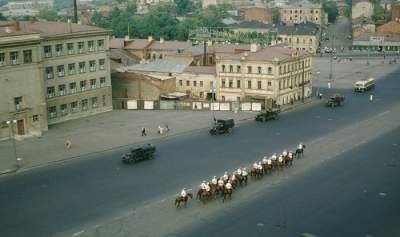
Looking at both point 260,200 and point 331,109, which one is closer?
point 260,200

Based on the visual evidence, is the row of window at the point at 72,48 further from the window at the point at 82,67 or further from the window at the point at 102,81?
the window at the point at 102,81

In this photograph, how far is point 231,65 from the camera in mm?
88250

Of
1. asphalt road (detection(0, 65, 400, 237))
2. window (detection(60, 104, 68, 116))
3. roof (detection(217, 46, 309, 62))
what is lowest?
asphalt road (detection(0, 65, 400, 237))

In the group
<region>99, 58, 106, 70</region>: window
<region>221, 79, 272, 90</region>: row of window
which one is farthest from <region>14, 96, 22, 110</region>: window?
<region>221, 79, 272, 90</region>: row of window

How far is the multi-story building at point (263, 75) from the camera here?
85.3 m

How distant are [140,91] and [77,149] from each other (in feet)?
105

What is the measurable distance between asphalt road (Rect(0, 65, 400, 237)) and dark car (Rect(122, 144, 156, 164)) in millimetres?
729

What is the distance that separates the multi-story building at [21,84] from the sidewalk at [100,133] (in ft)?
6.43

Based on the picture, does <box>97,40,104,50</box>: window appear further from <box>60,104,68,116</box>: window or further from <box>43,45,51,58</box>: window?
<box>60,104,68,116</box>: window

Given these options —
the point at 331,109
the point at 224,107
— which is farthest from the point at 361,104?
the point at 224,107

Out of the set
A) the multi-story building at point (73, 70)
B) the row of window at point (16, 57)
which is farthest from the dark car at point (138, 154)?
the multi-story building at point (73, 70)

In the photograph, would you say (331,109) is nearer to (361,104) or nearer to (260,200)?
(361,104)

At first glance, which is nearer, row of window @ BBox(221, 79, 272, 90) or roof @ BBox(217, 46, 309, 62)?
roof @ BBox(217, 46, 309, 62)

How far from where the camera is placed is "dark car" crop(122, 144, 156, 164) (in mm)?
53469
